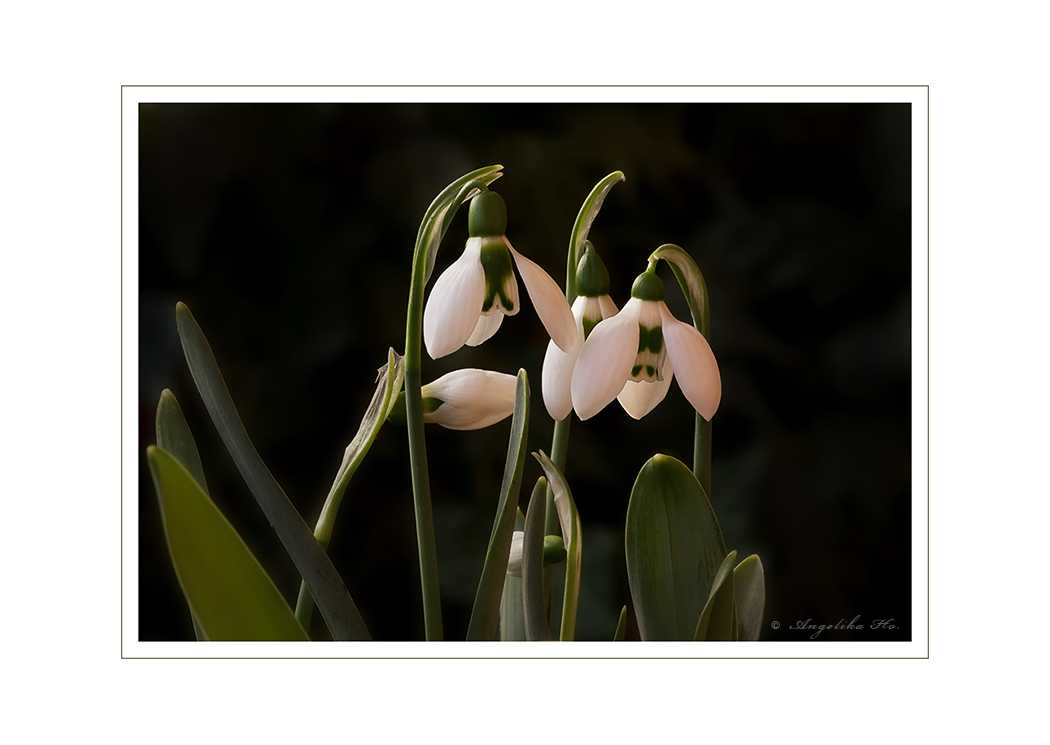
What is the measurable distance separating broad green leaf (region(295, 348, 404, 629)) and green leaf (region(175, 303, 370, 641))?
0.03 metres

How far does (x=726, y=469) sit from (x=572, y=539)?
0.32 metres

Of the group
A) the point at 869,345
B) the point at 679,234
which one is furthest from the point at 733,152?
the point at 869,345

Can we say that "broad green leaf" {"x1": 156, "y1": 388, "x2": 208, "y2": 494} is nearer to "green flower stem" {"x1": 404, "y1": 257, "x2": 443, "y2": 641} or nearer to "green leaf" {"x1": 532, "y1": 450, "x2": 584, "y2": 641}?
"green flower stem" {"x1": 404, "y1": 257, "x2": 443, "y2": 641}

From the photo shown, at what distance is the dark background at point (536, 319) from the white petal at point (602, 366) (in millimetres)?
261

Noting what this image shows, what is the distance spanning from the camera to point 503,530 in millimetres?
677

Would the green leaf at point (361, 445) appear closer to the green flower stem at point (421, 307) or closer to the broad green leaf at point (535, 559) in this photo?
the green flower stem at point (421, 307)

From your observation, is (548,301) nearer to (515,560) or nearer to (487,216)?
(487,216)

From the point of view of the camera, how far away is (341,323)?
92 centimetres

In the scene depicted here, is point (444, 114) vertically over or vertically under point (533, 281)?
over

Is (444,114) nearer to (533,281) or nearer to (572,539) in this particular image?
(533,281)

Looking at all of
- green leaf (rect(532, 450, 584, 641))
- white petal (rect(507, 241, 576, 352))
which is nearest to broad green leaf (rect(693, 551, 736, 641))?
green leaf (rect(532, 450, 584, 641))

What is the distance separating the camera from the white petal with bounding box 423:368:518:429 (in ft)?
2.31

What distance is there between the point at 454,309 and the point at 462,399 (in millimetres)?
103

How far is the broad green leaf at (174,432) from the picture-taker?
2.33 ft
